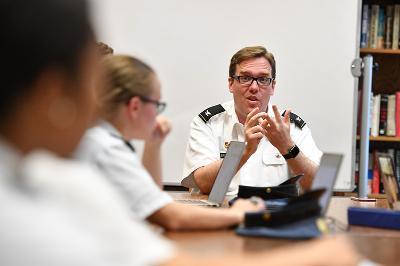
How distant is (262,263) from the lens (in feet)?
2.28

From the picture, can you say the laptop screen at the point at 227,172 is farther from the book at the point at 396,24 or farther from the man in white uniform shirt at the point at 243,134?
the book at the point at 396,24

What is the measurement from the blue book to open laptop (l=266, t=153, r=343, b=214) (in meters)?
0.09

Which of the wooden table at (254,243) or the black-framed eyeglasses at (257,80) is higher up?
the black-framed eyeglasses at (257,80)

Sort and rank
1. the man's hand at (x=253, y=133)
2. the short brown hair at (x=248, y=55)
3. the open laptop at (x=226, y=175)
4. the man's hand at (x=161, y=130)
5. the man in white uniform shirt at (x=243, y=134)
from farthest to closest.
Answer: the short brown hair at (x=248, y=55)
the man in white uniform shirt at (x=243, y=134)
the man's hand at (x=253, y=133)
the open laptop at (x=226, y=175)
the man's hand at (x=161, y=130)

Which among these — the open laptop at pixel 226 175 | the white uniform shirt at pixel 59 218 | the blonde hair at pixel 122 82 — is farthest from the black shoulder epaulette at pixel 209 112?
the white uniform shirt at pixel 59 218

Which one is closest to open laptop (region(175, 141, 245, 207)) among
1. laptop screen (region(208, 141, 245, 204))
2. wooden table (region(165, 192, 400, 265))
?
laptop screen (region(208, 141, 245, 204))

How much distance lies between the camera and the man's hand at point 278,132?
2.37 metres

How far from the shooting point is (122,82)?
1287mm

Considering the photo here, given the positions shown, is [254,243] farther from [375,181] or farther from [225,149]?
[375,181]

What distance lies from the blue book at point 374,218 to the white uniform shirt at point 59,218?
40.1 inches

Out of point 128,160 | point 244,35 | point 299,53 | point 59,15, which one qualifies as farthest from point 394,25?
point 59,15

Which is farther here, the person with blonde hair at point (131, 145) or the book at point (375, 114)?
the book at point (375, 114)

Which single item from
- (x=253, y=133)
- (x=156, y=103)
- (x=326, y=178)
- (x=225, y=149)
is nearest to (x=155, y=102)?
(x=156, y=103)

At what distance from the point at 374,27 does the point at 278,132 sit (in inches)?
51.5
